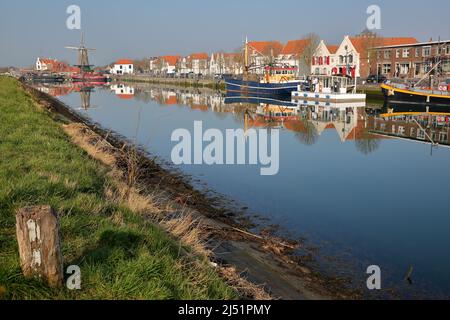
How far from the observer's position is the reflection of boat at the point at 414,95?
40.1m

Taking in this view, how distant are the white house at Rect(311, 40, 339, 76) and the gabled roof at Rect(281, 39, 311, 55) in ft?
9.08

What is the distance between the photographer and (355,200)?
1127 centimetres

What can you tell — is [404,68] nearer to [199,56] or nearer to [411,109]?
[411,109]

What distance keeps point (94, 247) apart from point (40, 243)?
1.20 metres

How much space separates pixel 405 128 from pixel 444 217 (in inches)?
695

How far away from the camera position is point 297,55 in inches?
3307

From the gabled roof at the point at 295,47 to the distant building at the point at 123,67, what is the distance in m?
79.4

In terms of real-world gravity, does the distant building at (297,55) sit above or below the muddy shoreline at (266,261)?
above

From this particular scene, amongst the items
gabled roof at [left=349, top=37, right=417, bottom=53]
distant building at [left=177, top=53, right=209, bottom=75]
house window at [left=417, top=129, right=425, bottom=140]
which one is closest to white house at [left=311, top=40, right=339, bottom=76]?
gabled roof at [left=349, top=37, right=417, bottom=53]

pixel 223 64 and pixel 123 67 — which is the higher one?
pixel 123 67

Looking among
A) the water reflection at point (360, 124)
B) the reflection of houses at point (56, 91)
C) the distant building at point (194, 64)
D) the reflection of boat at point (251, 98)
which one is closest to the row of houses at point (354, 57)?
the distant building at point (194, 64)

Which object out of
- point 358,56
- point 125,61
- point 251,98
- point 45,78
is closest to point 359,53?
point 358,56

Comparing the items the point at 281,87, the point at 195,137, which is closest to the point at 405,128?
the point at 195,137

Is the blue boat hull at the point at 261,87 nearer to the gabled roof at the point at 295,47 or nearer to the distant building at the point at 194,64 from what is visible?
the gabled roof at the point at 295,47
